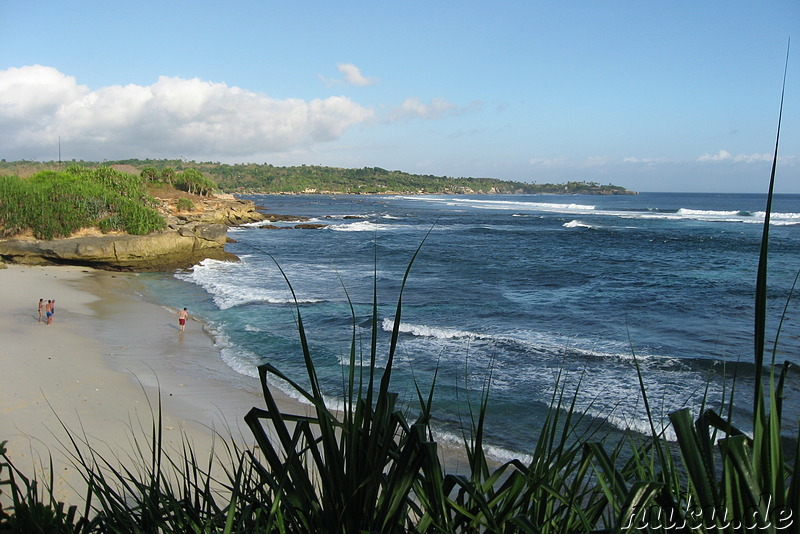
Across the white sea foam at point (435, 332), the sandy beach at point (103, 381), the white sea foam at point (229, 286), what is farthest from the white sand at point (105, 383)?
the white sea foam at point (435, 332)

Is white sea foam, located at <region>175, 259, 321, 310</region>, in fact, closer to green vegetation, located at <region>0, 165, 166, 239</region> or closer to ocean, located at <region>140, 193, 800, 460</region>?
ocean, located at <region>140, 193, 800, 460</region>

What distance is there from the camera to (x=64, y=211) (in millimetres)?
29891

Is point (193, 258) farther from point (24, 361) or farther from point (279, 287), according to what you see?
point (24, 361)

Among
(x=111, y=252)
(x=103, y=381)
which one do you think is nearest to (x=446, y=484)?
(x=103, y=381)

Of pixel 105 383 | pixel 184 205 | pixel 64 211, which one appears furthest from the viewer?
pixel 184 205

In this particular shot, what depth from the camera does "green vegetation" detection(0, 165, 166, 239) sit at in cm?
2917

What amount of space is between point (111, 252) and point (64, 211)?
5329 mm

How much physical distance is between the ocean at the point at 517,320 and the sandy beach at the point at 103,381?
1154 mm

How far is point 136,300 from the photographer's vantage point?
20.7 metres

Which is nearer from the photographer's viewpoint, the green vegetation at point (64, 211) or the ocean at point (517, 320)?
the ocean at point (517, 320)

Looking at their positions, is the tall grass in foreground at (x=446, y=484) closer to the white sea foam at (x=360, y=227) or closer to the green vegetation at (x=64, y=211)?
the green vegetation at (x=64, y=211)

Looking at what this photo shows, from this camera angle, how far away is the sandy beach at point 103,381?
8.77 meters

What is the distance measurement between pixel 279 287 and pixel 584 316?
38.2ft

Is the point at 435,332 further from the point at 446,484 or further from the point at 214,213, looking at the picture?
the point at 214,213
